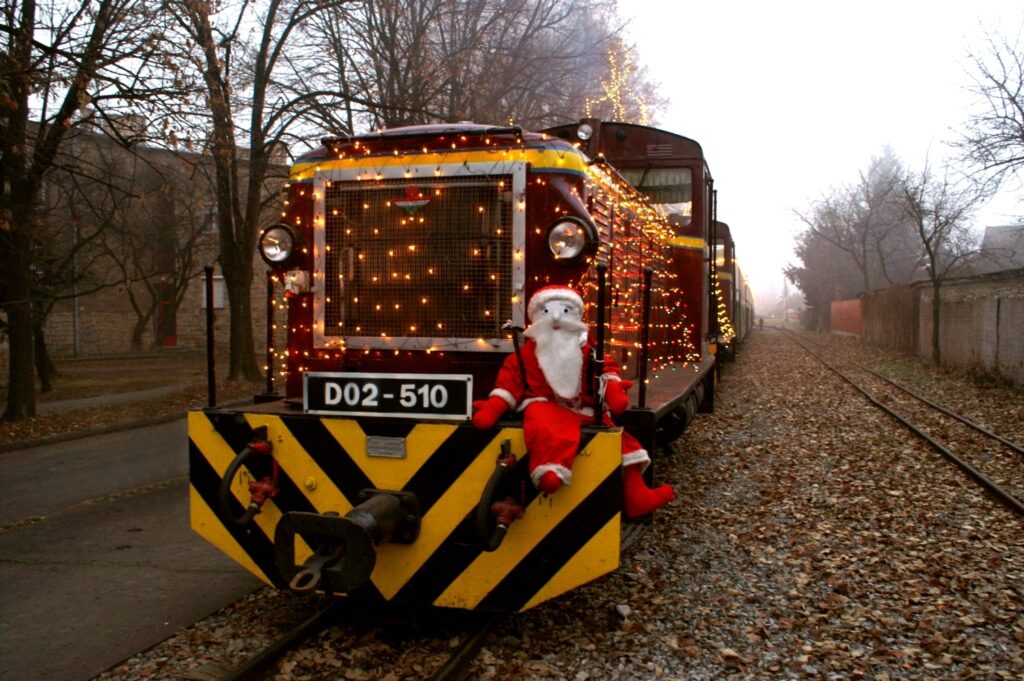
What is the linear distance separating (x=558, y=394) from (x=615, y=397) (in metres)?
0.25

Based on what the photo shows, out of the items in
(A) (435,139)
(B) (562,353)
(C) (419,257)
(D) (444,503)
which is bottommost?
(D) (444,503)

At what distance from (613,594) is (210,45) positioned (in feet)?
Result: 34.9

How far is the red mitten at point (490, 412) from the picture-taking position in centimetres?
341

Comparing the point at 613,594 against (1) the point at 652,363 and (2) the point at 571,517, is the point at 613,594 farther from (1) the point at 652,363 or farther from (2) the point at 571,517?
(1) the point at 652,363

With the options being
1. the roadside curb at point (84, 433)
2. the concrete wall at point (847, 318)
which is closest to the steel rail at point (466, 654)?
the roadside curb at point (84, 433)

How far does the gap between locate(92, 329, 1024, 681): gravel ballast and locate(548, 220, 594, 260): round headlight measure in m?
1.83

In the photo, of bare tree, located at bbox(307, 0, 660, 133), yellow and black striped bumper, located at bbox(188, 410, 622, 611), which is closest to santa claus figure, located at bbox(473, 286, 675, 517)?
yellow and black striped bumper, located at bbox(188, 410, 622, 611)

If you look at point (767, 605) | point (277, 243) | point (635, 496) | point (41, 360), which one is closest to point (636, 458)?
point (635, 496)

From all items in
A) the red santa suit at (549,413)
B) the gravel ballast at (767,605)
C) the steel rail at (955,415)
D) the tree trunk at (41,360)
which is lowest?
the gravel ballast at (767,605)

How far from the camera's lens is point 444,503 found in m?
3.53

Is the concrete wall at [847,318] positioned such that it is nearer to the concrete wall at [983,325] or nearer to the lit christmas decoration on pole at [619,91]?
the concrete wall at [983,325]

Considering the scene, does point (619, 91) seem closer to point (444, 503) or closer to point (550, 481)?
point (444, 503)

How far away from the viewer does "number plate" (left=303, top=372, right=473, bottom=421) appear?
11.4ft

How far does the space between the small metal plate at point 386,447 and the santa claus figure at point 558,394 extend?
1.23ft
